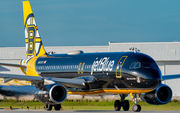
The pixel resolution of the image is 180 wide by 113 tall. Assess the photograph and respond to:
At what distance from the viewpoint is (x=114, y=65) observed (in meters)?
27.1

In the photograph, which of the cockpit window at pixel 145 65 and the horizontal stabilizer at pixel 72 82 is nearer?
the cockpit window at pixel 145 65

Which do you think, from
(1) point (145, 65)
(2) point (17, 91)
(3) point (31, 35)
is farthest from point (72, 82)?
(2) point (17, 91)

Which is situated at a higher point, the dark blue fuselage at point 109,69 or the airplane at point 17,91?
the dark blue fuselage at point 109,69

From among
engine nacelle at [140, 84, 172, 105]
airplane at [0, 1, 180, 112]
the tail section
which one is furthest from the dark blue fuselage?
the tail section

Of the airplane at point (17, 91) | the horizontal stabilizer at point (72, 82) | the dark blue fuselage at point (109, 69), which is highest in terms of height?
the dark blue fuselage at point (109, 69)

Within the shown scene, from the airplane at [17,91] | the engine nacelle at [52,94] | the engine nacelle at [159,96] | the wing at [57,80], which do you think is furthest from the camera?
the airplane at [17,91]

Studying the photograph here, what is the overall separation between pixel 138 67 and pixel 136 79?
2.87ft

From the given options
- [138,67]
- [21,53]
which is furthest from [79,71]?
[21,53]

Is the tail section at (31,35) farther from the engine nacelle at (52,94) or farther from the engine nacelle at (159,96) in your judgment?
the engine nacelle at (159,96)

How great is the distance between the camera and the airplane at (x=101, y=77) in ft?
84.0

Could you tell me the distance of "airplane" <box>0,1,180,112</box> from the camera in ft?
84.0

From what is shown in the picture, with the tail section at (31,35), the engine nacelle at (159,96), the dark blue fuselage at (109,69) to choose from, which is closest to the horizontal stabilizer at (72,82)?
the dark blue fuselage at (109,69)

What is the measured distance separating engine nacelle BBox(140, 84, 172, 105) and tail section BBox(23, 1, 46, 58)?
1310 centimetres

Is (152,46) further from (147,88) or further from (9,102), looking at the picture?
(147,88)
